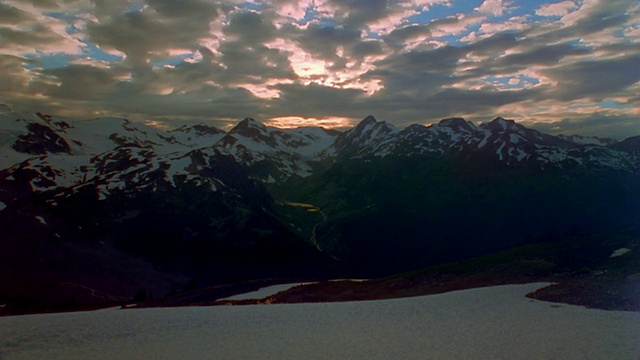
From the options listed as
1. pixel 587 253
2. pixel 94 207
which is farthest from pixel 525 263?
pixel 94 207

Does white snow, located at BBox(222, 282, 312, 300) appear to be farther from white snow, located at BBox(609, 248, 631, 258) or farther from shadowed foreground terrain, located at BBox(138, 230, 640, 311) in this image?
A: white snow, located at BBox(609, 248, 631, 258)

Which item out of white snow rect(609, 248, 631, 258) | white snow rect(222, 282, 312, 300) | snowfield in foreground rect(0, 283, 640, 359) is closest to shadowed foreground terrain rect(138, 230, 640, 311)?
white snow rect(609, 248, 631, 258)

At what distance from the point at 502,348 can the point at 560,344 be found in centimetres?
275

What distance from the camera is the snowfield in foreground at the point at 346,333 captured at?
2341 cm

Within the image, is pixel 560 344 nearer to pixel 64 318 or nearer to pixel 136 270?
pixel 64 318

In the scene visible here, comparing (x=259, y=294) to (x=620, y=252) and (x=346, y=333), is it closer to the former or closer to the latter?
(x=346, y=333)

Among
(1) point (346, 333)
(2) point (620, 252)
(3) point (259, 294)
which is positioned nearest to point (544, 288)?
(1) point (346, 333)

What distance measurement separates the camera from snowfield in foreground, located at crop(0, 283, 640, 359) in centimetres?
2341

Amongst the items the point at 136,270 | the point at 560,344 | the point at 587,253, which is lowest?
the point at 136,270

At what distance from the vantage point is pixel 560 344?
23.2 meters

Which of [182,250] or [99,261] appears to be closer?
[99,261]

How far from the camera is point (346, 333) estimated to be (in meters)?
27.2

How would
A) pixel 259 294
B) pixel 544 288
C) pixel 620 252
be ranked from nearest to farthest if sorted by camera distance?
pixel 544 288, pixel 259 294, pixel 620 252

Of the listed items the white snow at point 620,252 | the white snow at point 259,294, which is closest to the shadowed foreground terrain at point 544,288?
the white snow at point 620,252
